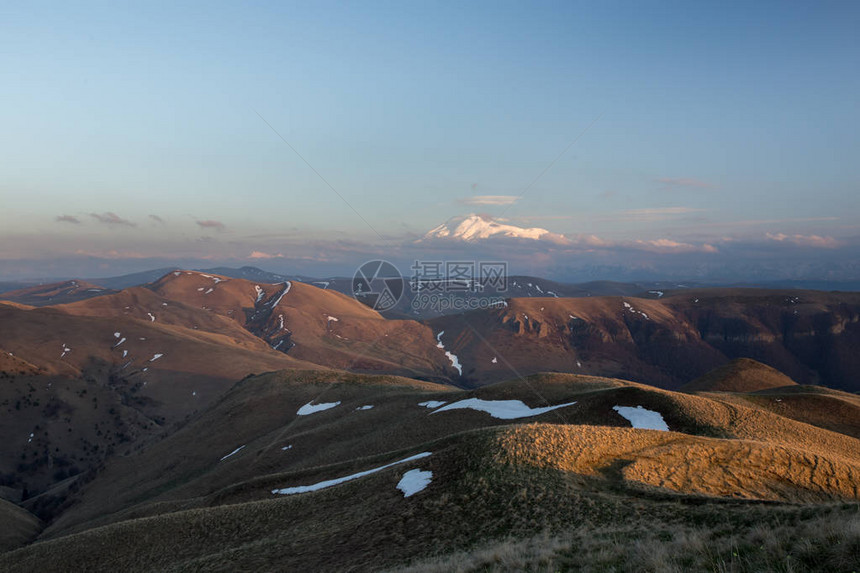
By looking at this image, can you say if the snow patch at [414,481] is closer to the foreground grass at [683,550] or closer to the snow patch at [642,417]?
the foreground grass at [683,550]

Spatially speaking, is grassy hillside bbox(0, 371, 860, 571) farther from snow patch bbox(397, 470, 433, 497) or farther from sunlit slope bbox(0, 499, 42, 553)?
sunlit slope bbox(0, 499, 42, 553)

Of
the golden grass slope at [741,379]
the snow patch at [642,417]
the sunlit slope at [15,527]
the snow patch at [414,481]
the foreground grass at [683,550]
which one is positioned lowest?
the sunlit slope at [15,527]

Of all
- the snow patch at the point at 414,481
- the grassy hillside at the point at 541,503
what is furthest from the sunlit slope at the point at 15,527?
the snow patch at the point at 414,481

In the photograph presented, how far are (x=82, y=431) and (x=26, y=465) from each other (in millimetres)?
14913

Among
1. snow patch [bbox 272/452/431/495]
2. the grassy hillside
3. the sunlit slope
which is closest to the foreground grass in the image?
the grassy hillside

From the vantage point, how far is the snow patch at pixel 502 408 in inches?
1694

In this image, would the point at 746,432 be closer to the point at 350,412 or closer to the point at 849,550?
the point at 849,550

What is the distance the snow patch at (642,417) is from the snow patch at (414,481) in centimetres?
1948

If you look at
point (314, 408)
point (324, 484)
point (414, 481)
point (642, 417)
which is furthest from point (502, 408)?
point (314, 408)

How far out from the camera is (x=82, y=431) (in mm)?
125125

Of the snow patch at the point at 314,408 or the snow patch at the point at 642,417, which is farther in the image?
the snow patch at the point at 314,408

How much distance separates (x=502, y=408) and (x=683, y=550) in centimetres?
3554

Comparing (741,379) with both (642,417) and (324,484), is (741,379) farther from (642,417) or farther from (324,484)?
(324,484)

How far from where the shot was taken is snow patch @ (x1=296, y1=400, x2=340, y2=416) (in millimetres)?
70188
